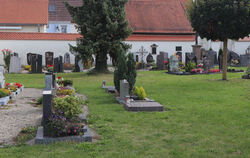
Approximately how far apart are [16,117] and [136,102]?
11.7 ft

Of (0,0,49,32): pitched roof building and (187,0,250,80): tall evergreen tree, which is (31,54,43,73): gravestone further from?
(0,0,49,32): pitched roof building

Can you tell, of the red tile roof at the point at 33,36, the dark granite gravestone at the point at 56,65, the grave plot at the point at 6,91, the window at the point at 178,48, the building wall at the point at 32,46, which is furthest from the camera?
the window at the point at 178,48

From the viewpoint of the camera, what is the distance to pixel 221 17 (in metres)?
16.4

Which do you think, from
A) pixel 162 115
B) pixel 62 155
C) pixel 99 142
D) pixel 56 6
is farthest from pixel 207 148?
pixel 56 6

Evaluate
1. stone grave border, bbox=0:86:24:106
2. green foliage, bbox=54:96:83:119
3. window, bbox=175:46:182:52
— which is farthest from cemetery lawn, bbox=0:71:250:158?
window, bbox=175:46:182:52

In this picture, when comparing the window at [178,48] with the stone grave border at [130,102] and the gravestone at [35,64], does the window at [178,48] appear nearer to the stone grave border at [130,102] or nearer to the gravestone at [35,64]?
the gravestone at [35,64]

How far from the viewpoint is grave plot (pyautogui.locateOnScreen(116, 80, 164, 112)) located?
999cm

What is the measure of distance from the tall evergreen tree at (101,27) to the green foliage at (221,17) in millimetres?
5675

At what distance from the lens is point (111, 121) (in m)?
8.61

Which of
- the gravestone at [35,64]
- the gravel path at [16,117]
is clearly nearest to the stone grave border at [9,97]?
the gravel path at [16,117]

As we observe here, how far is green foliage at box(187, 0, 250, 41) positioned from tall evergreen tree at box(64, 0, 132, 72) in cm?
568

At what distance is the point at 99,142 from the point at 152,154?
116cm

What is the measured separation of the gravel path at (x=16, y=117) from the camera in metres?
7.50

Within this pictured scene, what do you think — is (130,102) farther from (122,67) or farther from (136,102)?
(122,67)
